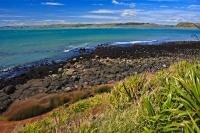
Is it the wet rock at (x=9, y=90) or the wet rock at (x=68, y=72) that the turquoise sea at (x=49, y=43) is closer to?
the wet rock at (x=68, y=72)

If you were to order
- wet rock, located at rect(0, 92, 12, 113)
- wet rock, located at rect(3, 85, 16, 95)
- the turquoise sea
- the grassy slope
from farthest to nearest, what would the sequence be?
the turquoise sea → wet rock, located at rect(3, 85, 16, 95) → wet rock, located at rect(0, 92, 12, 113) → the grassy slope

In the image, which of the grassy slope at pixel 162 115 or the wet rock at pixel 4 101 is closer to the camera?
the grassy slope at pixel 162 115

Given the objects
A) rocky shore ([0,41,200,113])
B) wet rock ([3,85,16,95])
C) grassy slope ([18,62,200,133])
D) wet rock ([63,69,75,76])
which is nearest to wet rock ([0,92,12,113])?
rocky shore ([0,41,200,113])

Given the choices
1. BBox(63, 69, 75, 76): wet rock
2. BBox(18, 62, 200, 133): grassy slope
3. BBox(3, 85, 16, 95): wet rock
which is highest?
BBox(18, 62, 200, 133): grassy slope

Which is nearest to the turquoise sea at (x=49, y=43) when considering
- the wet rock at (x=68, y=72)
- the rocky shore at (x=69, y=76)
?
the rocky shore at (x=69, y=76)

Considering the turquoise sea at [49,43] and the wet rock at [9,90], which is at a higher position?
the wet rock at [9,90]

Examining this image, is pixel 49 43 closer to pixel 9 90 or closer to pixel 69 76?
pixel 69 76

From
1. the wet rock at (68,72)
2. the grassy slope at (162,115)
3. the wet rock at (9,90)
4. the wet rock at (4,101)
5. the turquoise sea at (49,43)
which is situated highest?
the grassy slope at (162,115)

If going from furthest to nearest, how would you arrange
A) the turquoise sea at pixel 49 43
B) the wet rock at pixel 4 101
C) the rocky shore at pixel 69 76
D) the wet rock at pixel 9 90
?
the turquoise sea at pixel 49 43
the wet rock at pixel 9 90
the rocky shore at pixel 69 76
the wet rock at pixel 4 101

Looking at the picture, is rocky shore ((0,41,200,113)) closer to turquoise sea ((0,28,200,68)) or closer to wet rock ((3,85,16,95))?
wet rock ((3,85,16,95))

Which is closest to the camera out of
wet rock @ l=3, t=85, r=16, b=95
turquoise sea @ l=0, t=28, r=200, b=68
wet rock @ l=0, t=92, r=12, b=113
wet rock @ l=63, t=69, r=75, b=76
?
wet rock @ l=0, t=92, r=12, b=113

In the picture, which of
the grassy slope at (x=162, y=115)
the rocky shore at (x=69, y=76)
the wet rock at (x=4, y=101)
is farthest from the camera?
the rocky shore at (x=69, y=76)

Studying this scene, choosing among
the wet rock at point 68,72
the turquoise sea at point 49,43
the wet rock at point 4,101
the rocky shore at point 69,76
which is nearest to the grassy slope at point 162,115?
the turquoise sea at point 49,43

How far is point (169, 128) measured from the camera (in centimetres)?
729
